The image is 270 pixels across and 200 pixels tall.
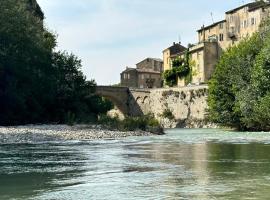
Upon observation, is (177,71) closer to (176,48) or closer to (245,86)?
(176,48)

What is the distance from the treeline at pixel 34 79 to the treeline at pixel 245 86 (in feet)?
49.9

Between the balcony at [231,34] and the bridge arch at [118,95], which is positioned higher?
the balcony at [231,34]

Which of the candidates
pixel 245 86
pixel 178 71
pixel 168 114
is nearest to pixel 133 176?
pixel 245 86

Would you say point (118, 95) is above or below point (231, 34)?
below

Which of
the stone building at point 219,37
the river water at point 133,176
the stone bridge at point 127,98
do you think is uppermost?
the stone building at point 219,37

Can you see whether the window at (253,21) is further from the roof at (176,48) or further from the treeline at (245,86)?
the roof at (176,48)

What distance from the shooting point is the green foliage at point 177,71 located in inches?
4245

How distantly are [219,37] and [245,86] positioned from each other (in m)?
45.2

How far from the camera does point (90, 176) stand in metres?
18.1

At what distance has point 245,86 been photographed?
196 feet

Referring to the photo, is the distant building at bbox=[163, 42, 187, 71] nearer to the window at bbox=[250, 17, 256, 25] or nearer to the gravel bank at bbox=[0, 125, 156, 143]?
the window at bbox=[250, 17, 256, 25]

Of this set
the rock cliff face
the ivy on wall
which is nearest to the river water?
the rock cliff face

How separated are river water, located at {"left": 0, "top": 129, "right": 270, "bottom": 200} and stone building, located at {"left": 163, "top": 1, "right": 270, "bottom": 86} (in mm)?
71792

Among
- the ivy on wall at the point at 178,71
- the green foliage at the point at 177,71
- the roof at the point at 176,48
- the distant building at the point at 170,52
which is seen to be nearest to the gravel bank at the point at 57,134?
the ivy on wall at the point at 178,71
